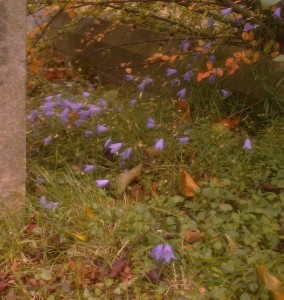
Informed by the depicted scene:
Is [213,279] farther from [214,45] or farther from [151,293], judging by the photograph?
[214,45]

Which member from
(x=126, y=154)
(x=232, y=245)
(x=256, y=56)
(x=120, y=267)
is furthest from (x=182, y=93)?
(x=120, y=267)

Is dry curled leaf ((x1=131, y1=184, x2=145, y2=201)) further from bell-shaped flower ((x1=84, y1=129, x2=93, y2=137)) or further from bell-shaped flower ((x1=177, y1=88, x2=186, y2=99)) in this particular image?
bell-shaped flower ((x1=177, y1=88, x2=186, y2=99))

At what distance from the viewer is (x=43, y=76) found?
4844 mm

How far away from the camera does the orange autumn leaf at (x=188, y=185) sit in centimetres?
260

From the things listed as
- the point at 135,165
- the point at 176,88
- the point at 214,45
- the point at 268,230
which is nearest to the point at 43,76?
the point at 176,88

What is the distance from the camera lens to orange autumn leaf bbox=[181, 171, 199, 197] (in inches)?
102

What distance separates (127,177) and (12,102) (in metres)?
0.75

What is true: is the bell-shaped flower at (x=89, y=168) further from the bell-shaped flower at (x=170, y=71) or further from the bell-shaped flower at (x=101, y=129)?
the bell-shaped flower at (x=170, y=71)

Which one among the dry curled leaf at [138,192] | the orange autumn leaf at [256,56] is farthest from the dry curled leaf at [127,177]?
the orange autumn leaf at [256,56]

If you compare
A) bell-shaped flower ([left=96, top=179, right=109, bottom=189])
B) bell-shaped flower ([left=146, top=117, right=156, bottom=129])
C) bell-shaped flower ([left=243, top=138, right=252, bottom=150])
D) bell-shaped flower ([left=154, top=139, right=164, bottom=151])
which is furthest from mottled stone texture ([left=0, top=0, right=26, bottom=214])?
bell-shaped flower ([left=243, top=138, right=252, bottom=150])

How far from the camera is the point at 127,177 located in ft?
9.16

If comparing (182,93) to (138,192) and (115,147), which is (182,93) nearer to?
(115,147)

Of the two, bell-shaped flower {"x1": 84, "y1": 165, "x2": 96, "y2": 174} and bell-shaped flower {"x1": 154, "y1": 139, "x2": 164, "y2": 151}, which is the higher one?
bell-shaped flower {"x1": 154, "y1": 139, "x2": 164, "y2": 151}

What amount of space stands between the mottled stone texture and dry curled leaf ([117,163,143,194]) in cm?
51
